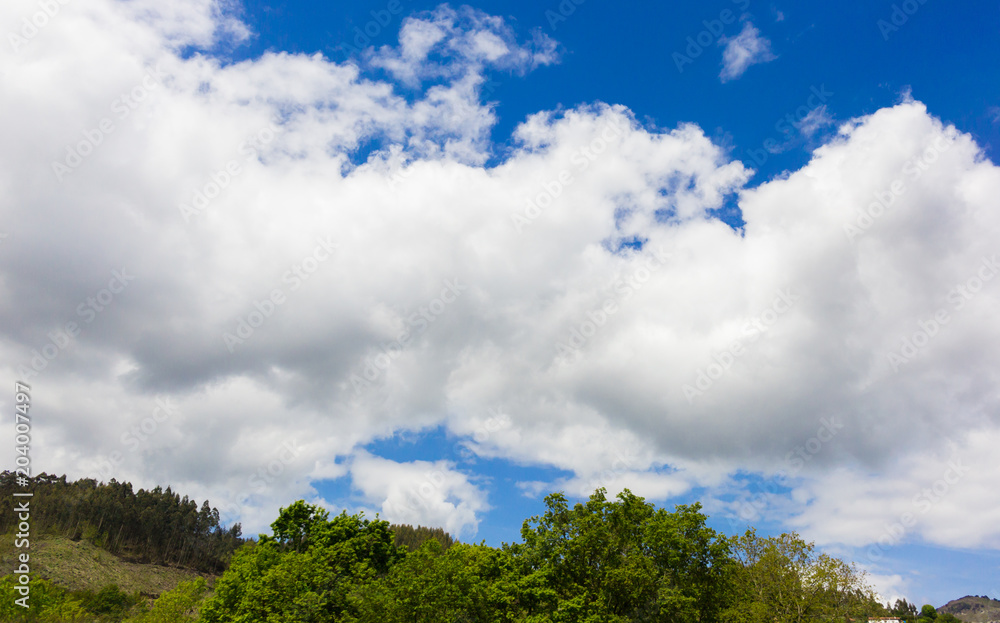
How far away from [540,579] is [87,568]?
149365 millimetres

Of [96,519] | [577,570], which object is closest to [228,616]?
[577,570]

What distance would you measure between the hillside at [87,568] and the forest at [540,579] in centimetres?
8945

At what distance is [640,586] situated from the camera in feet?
155

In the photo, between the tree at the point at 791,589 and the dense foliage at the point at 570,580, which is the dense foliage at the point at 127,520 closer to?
the dense foliage at the point at 570,580

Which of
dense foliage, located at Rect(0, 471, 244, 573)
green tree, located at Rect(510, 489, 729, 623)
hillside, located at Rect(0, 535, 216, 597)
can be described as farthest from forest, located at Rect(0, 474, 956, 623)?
dense foliage, located at Rect(0, 471, 244, 573)

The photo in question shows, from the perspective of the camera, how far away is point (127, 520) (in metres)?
166

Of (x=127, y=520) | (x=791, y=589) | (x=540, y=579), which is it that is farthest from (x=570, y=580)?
(x=127, y=520)

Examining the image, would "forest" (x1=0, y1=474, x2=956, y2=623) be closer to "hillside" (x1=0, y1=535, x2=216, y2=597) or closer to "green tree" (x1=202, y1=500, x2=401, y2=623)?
"green tree" (x1=202, y1=500, x2=401, y2=623)

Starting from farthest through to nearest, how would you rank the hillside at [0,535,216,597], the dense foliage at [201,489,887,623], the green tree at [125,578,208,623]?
1. the hillside at [0,535,216,597]
2. the green tree at [125,578,208,623]
3. the dense foliage at [201,489,887,623]

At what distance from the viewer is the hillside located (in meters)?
128

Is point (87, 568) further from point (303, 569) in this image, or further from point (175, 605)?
point (303, 569)

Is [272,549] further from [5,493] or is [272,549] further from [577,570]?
[5,493]

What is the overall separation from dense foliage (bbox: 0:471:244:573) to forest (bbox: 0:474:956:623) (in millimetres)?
122613

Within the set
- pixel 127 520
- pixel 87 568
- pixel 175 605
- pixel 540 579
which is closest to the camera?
pixel 540 579
